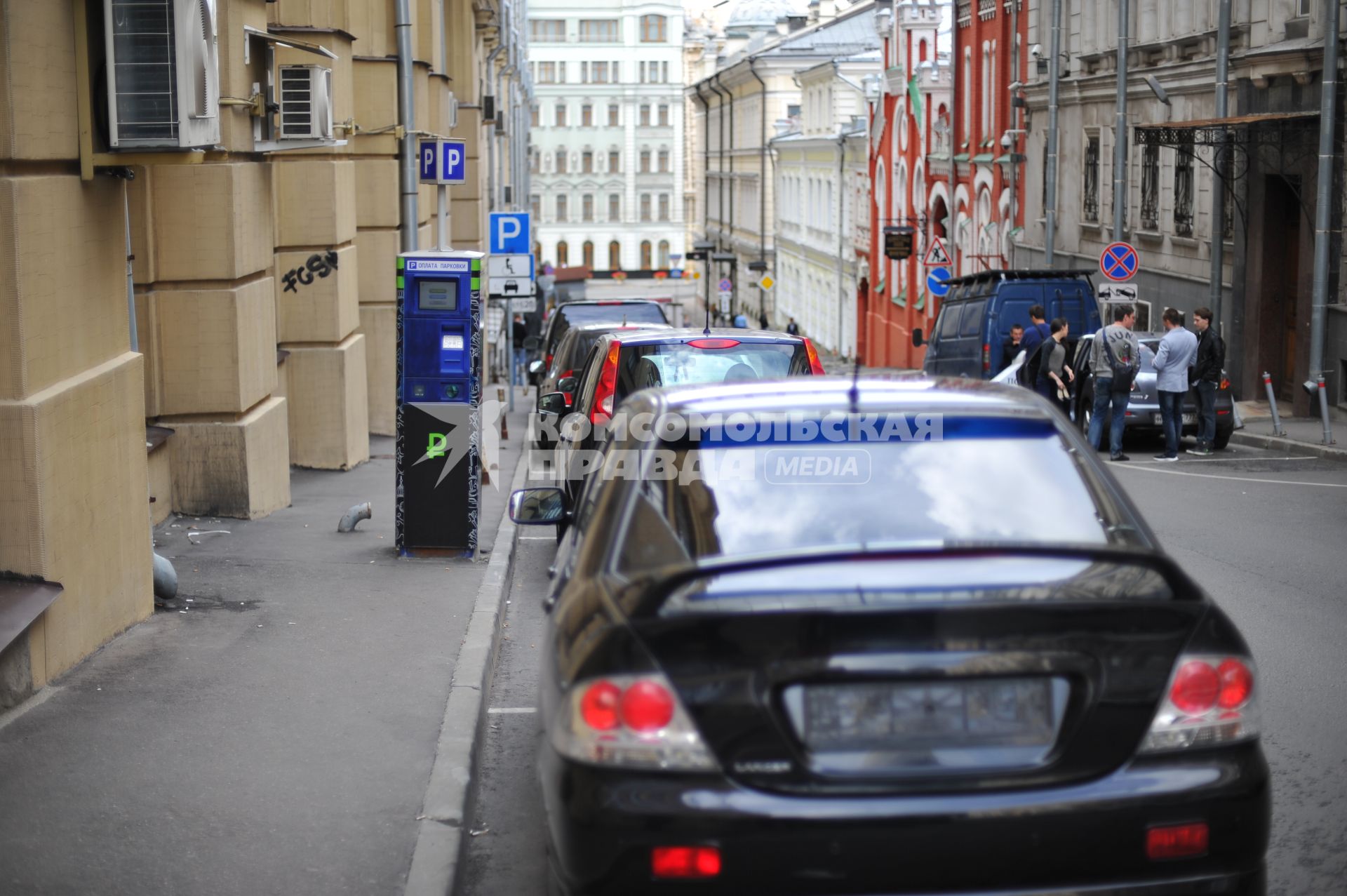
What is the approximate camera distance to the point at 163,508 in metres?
11.8

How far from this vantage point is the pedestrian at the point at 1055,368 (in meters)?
19.8

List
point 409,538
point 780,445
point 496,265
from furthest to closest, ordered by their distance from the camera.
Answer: point 496,265, point 409,538, point 780,445

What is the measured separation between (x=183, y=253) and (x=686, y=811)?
370 inches

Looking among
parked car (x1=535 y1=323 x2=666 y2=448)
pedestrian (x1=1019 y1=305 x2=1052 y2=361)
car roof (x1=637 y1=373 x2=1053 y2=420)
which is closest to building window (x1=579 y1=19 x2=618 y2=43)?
pedestrian (x1=1019 y1=305 x2=1052 y2=361)

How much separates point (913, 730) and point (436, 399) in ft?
25.1

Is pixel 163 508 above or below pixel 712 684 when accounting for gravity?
below

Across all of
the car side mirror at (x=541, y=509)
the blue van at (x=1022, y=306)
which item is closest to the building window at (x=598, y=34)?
the blue van at (x=1022, y=306)

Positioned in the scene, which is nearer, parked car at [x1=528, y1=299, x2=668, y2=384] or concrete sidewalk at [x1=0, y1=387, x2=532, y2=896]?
concrete sidewalk at [x1=0, y1=387, x2=532, y2=896]

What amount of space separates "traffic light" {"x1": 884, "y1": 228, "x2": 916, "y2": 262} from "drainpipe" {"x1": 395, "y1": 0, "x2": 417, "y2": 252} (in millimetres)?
29639

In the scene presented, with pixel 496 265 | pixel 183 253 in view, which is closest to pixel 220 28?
pixel 183 253

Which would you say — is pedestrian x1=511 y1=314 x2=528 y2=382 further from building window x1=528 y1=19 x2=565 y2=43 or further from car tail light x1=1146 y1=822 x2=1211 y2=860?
building window x1=528 y1=19 x2=565 y2=43

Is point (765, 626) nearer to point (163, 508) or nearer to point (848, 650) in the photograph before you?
point (848, 650)

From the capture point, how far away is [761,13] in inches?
4038

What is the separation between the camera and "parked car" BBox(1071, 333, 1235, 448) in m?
19.2
